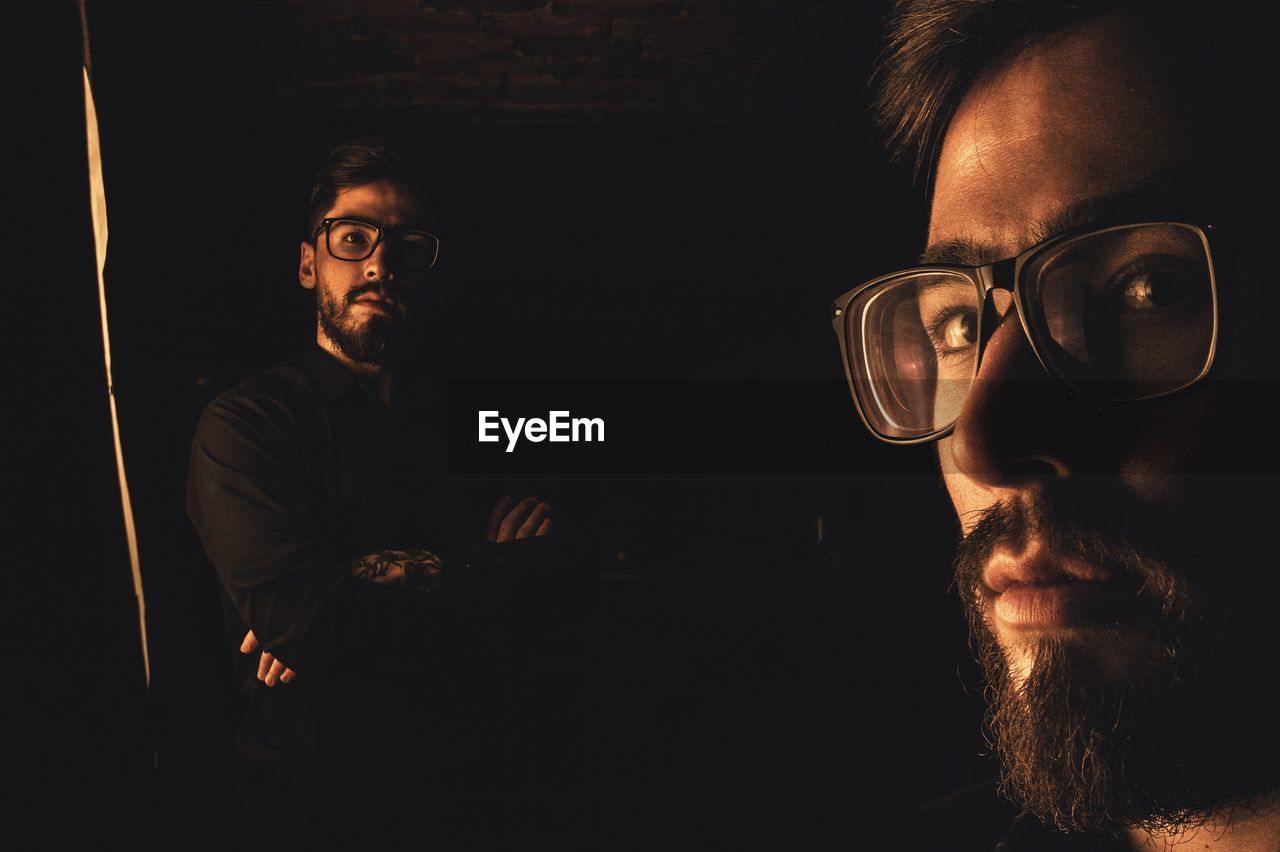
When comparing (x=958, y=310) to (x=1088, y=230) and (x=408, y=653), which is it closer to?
(x=1088, y=230)

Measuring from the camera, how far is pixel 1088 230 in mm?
657

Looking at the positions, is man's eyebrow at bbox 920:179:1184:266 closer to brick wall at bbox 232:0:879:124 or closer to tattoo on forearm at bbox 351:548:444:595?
tattoo on forearm at bbox 351:548:444:595

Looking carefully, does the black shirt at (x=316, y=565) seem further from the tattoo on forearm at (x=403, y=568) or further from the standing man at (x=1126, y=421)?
the standing man at (x=1126, y=421)

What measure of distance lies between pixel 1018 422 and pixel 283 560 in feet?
3.90

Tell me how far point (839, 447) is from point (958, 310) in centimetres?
176

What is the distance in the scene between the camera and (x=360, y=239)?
1.38 metres

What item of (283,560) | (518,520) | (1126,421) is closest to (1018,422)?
(1126,421)

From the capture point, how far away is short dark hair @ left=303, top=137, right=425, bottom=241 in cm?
141

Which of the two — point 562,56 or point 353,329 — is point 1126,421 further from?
point 562,56

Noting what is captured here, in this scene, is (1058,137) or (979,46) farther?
(979,46)

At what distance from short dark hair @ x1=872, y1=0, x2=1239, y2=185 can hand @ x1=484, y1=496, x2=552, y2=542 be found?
1.02 meters

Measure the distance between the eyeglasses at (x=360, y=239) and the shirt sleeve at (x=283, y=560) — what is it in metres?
0.38

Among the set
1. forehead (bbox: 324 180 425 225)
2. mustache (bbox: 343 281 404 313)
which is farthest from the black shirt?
forehead (bbox: 324 180 425 225)

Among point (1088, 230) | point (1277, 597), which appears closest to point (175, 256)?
point (1088, 230)
